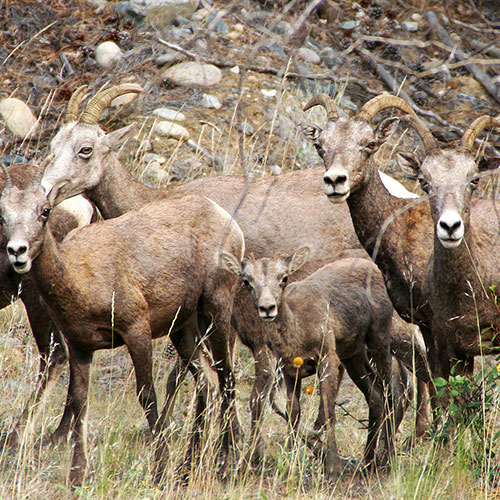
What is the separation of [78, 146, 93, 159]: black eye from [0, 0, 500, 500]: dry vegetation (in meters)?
1.32

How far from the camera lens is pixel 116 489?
4855mm

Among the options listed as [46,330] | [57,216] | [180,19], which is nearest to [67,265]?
[46,330]

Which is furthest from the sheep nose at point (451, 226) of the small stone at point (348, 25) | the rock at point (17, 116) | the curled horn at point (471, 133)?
the small stone at point (348, 25)

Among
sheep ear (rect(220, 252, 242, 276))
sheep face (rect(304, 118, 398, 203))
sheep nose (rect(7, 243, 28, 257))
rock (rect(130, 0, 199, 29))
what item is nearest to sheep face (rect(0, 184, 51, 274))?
sheep nose (rect(7, 243, 28, 257))

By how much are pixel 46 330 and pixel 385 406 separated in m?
2.67

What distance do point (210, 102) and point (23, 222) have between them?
6537 millimetres

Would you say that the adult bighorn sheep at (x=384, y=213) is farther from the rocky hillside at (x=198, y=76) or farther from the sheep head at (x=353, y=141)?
the rocky hillside at (x=198, y=76)

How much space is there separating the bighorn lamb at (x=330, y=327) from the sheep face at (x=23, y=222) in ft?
4.51

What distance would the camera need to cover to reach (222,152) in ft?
36.1

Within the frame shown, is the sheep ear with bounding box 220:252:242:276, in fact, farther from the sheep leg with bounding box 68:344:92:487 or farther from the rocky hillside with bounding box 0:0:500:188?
the rocky hillside with bounding box 0:0:500:188

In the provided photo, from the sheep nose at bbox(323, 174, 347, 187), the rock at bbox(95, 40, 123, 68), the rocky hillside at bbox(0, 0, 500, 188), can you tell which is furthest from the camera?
the rock at bbox(95, 40, 123, 68)

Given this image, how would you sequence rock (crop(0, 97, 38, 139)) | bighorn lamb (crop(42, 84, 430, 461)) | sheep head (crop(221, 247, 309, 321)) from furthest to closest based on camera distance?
rock (crop(0, 97, 38, 139)) < bighorn lamb (crop(42, 84, 430, 461)) < sheep head (crop(221, 247, 309, 321))

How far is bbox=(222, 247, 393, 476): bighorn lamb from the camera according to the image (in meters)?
5.93

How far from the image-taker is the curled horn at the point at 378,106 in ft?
20.7
